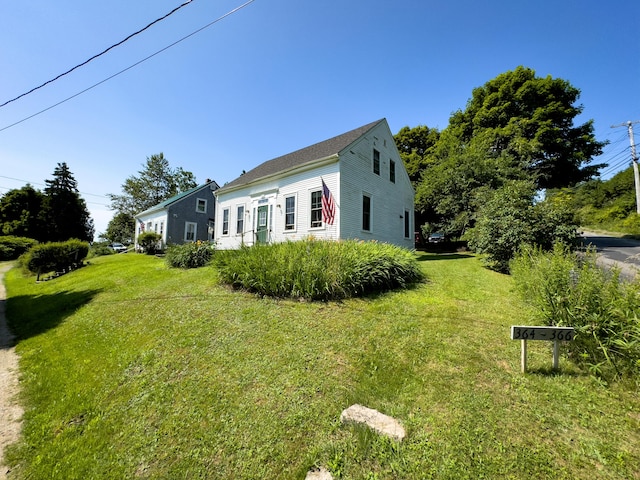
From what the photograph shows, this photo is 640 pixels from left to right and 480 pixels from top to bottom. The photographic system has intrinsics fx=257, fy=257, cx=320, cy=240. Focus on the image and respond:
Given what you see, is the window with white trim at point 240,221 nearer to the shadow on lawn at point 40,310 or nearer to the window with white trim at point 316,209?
the window with white trim at point 316,209

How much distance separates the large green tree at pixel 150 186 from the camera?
40406mm

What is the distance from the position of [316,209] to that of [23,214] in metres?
40.3

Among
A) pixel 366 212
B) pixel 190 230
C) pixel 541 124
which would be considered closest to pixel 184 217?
pixel 190 230

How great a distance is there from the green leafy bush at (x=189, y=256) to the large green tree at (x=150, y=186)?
36.0 meters

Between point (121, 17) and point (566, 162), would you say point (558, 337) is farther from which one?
point (566, 162)

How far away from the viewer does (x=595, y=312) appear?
3.28 m

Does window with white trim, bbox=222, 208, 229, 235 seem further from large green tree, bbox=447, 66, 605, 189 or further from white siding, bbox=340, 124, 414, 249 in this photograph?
large green tree, bbox=447, 66, 605, 189

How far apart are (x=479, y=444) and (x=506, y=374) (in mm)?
1281

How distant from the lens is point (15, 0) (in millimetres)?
5699

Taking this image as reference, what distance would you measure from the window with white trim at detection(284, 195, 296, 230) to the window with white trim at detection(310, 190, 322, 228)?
1.15 meters

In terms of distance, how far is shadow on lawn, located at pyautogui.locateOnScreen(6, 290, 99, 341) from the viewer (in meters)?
7.07

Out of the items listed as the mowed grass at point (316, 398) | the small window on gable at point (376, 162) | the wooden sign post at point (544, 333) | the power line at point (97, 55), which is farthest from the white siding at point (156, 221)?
the wooden sign post at point (544, 333)

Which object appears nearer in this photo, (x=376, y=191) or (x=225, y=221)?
(x=376, y=191)

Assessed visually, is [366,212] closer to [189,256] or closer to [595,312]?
[189,256]
